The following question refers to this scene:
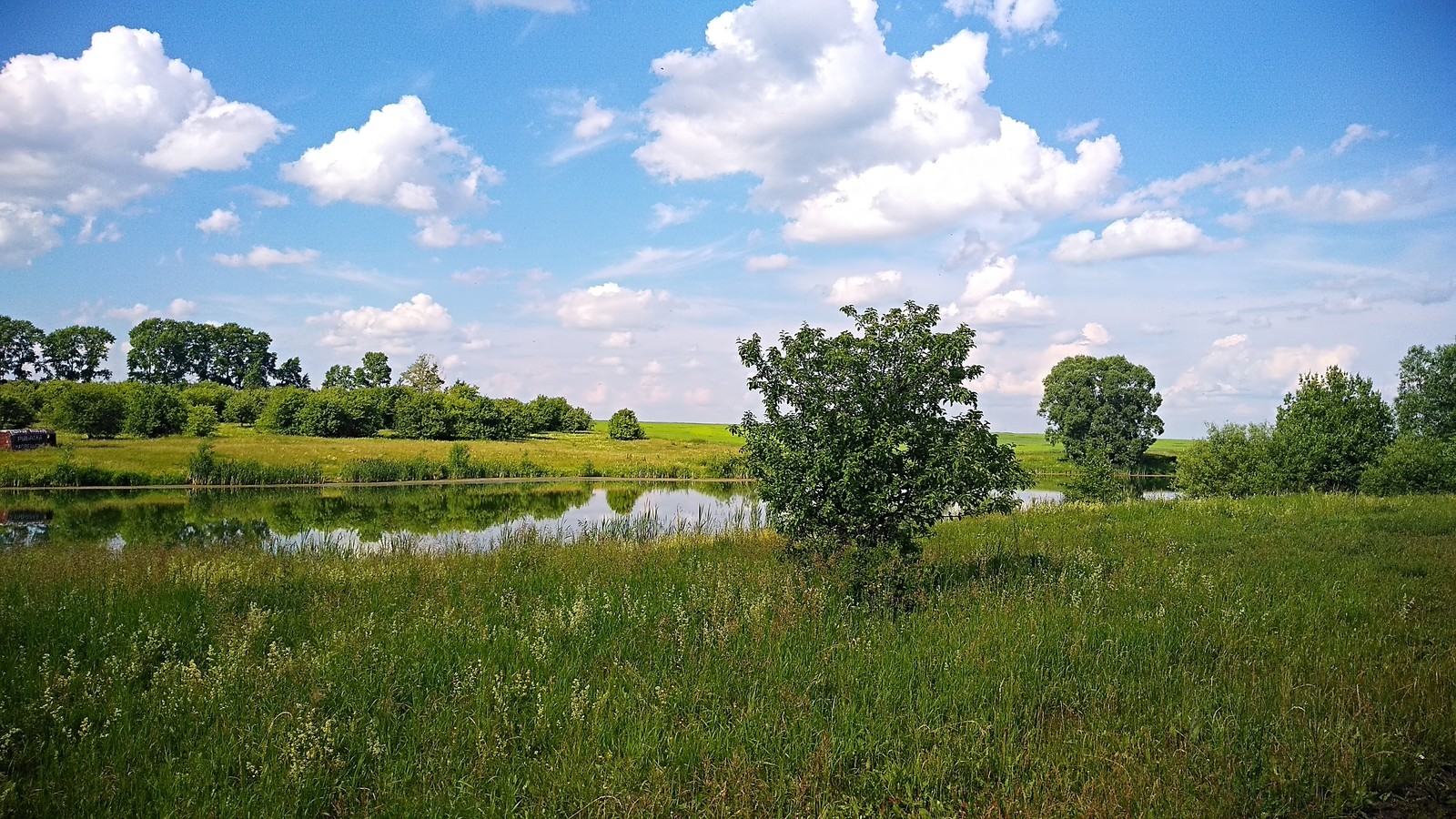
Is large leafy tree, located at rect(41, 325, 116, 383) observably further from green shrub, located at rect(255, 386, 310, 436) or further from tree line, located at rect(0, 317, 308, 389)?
green shrub, located at rect(255, 386, 310, 436)

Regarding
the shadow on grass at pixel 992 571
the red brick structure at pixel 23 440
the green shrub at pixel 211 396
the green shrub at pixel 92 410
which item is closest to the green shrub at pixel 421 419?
the green shrub at pixel 211 396

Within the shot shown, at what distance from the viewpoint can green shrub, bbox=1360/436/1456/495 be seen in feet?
99.9

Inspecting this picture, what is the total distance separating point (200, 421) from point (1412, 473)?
84.3 m

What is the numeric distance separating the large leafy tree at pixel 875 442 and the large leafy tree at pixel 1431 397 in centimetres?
6466

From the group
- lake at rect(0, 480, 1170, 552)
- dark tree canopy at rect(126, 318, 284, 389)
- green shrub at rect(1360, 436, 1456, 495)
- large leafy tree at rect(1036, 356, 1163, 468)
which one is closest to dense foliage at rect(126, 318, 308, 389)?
dark tree canopy at rect(126, 318, 284, 389)

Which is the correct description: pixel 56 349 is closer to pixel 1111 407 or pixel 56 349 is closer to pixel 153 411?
pixel 153 411

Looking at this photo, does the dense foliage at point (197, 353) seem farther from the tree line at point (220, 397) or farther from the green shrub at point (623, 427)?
the green shrub at point (623, 427)

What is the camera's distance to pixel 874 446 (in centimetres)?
918

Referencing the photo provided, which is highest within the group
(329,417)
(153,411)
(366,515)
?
(153,411)

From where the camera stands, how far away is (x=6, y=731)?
5184 mm

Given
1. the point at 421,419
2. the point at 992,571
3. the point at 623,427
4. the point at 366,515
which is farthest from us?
the point at 623,427

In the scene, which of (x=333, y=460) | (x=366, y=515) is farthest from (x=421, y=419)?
(x=366, y=515)

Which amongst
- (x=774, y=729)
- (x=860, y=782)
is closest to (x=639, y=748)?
(x=774, y=729)

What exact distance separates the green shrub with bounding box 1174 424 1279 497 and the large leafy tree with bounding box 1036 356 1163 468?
27661 mm
